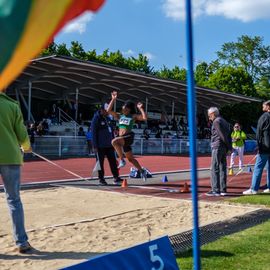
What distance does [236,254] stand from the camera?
5562 mm

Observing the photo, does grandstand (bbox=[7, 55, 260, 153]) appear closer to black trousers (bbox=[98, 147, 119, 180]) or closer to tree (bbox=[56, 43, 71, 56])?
tree (bbox=[56, 43, 71, 56])

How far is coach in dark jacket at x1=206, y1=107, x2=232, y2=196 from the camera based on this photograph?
10.4 meters

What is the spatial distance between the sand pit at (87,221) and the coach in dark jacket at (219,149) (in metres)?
1.43

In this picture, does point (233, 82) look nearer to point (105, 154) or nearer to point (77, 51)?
point (77, 51)

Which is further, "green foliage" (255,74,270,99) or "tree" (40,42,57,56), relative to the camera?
"green foliage" (255,74,270,99)

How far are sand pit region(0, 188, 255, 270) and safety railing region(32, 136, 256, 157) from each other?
581 inches

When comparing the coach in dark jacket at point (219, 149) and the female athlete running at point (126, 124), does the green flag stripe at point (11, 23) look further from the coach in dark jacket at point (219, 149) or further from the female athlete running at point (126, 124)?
the female athlete running at point (126, 124)

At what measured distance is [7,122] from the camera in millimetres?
5129

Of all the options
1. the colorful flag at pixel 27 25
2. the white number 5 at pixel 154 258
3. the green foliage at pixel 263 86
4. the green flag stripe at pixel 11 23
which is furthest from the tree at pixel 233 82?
the green flag stripe at pixel 11 23

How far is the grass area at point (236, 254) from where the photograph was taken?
5141 mm

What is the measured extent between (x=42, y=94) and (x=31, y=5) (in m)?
41.7

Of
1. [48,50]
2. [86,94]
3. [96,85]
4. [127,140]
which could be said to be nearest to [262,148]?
[127,140]

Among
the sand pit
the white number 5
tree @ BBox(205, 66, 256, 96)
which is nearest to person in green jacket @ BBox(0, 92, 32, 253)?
the sand pit

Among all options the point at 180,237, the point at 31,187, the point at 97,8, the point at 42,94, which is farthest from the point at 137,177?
the point at 42,94
